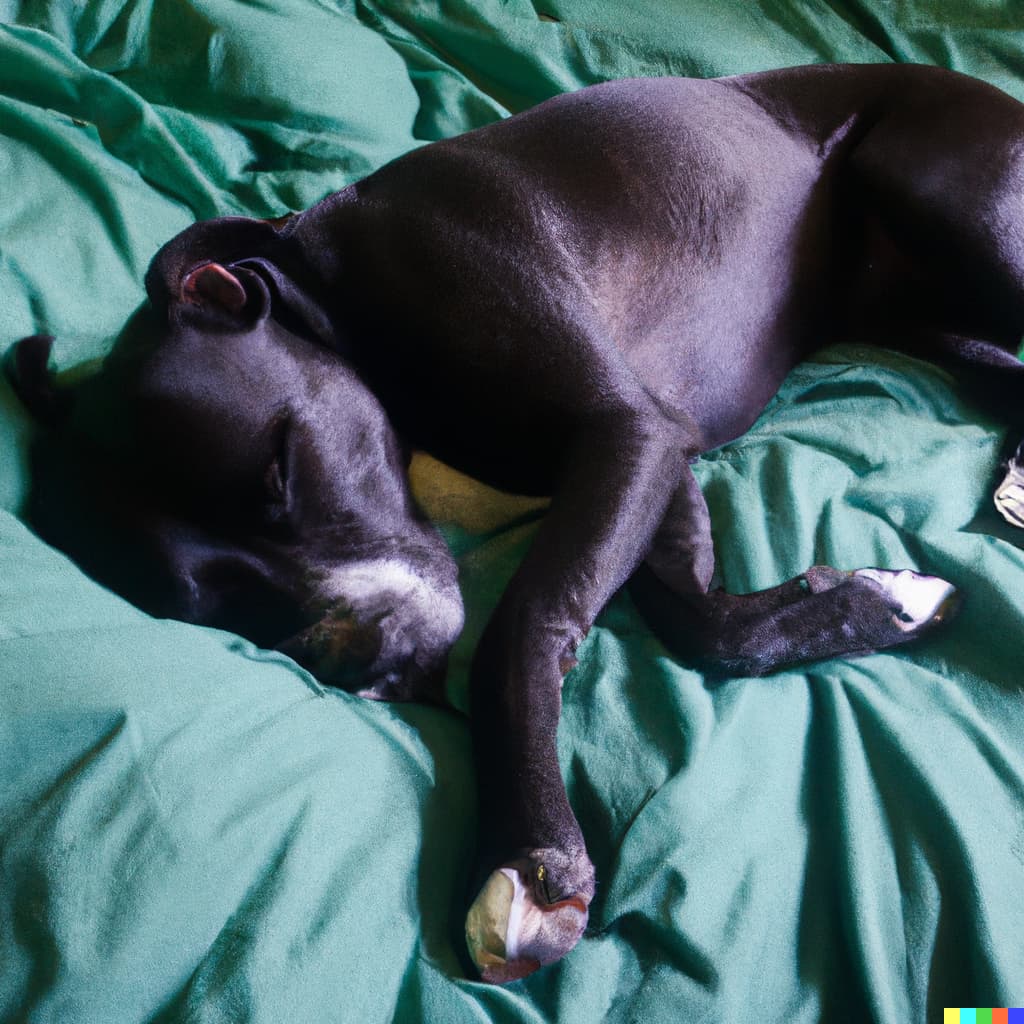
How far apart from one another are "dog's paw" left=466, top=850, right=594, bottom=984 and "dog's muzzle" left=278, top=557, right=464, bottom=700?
1.15ft

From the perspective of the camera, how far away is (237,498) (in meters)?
1.41

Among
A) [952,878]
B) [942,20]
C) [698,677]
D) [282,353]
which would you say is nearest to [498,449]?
[282,353]

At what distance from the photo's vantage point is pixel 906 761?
3.93 ft

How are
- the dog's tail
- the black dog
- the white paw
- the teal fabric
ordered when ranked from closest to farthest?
the teal fabric < the black dog < the dog's tail < the white paw

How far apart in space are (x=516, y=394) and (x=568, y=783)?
57cm

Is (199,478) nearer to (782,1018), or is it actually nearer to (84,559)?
(84,559)

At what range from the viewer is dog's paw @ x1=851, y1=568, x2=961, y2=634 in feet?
4.70

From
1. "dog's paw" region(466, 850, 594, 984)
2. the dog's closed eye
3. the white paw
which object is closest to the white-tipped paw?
"dog's paw" region(466, 850, 594, 984)

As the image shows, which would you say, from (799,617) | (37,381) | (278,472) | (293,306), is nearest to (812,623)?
(799,617)

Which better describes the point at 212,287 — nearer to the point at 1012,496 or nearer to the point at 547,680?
the point at 547,680

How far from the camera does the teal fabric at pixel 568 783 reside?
97cm

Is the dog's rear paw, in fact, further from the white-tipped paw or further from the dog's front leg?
the white-tipped paw
